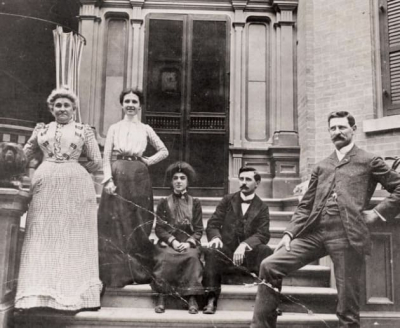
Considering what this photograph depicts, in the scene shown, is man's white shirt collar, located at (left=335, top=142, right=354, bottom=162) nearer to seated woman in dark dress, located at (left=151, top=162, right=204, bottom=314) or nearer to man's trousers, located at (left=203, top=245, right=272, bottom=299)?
man's trousers, located at (left=203, top=245, right=272, bottom=299)

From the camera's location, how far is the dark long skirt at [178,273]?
4.32 metres

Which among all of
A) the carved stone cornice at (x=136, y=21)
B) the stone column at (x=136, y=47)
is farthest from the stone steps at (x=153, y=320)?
the carved stone cornice at (x=136, y=21)

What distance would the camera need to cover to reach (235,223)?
479 cm

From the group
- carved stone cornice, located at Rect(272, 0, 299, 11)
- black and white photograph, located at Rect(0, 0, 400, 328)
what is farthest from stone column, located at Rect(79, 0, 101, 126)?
carved stone cornice, located at Rect(272, 0, 299, 11)

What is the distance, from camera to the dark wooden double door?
7.48m

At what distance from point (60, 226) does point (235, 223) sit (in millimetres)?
1712

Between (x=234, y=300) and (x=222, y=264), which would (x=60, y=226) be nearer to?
(x=222, y=264)

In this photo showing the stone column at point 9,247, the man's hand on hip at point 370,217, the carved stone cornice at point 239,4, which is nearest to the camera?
the man's hand on hip at point 370,217

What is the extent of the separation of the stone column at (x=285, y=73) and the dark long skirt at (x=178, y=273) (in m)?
3.36

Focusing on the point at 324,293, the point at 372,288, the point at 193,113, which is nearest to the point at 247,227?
the point at 324,293

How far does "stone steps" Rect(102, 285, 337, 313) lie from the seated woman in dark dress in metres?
0.11

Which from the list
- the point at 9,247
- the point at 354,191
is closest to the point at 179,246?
the point at 9,247

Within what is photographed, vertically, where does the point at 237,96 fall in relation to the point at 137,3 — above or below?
below

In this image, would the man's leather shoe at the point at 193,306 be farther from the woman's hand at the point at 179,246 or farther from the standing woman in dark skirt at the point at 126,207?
the standing woman in dark skirt at the point at 126,207
